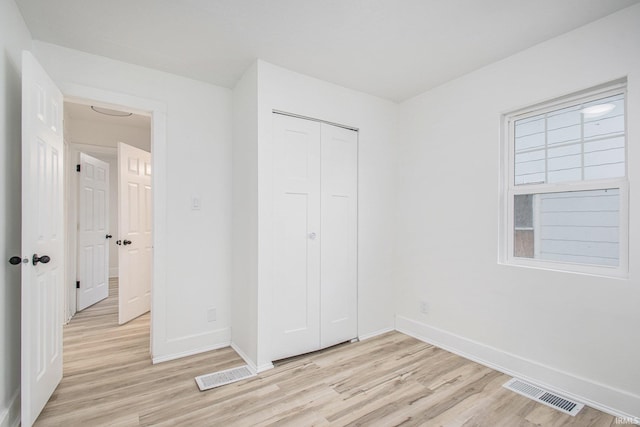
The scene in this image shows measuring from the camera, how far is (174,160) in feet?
9.14

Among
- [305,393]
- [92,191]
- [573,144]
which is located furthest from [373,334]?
[92,191]

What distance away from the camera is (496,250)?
8.39 feet

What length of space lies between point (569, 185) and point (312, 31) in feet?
7.03

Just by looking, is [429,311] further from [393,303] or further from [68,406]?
[68,406]

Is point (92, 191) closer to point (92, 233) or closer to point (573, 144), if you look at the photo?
point (92, 233)

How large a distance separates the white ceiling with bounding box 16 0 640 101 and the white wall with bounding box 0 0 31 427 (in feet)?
0.85

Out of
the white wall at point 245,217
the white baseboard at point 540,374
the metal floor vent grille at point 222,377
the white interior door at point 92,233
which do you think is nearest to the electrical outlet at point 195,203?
the white wall at point 245,217

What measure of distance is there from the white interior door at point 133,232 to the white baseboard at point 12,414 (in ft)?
5.62

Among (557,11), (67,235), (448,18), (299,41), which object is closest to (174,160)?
(299,41)

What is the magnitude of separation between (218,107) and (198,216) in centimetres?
107

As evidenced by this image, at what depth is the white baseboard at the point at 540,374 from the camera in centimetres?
190

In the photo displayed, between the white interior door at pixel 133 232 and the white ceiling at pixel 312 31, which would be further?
the white interior door at pixel 133 232

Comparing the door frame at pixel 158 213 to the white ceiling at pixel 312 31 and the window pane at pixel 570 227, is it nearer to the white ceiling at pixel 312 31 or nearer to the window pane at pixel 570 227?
the white ceiling at pixel 312 31

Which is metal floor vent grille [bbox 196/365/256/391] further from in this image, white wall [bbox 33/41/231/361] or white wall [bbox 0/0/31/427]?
white wall [bbox 0/0/31/427]
